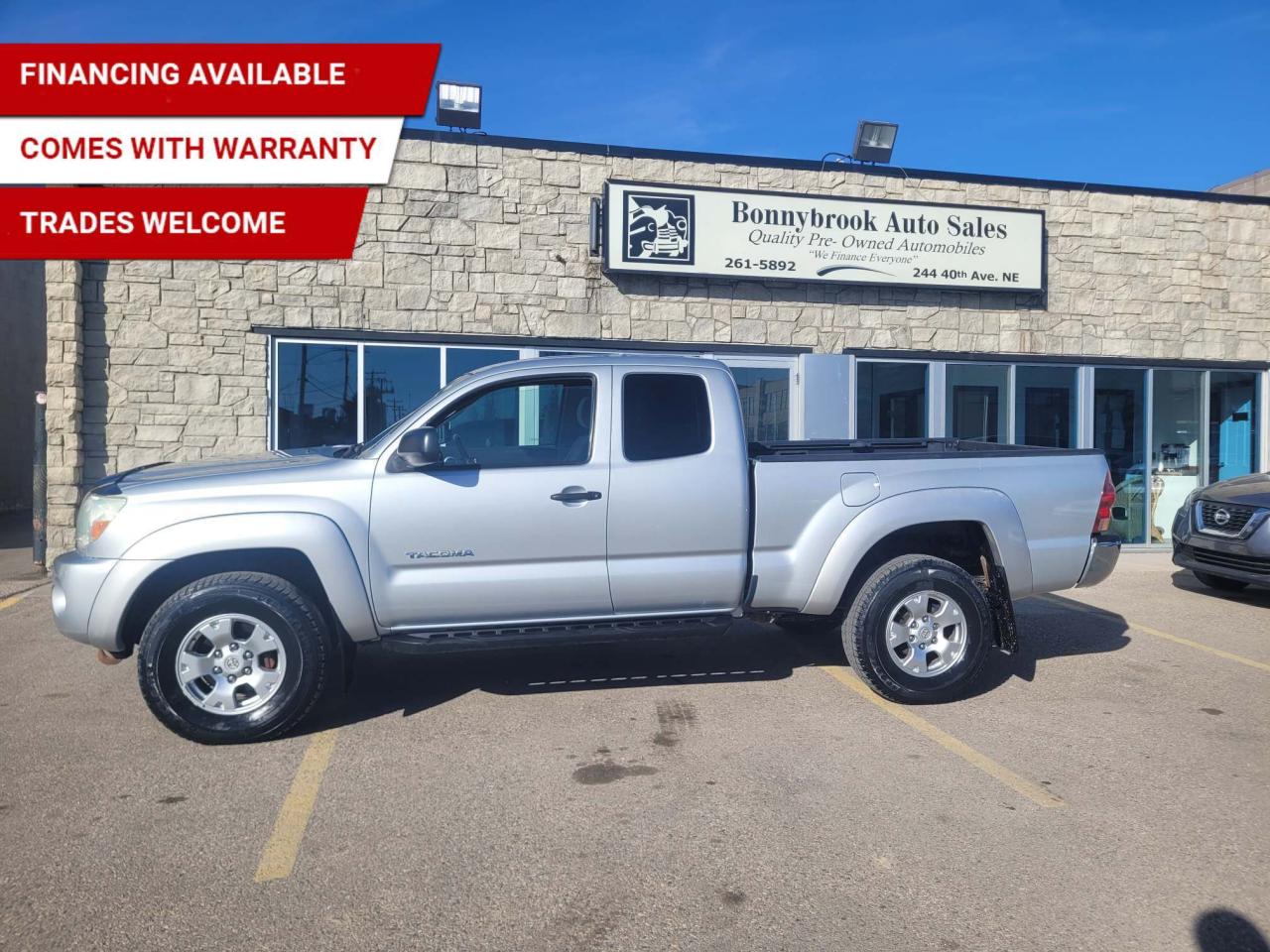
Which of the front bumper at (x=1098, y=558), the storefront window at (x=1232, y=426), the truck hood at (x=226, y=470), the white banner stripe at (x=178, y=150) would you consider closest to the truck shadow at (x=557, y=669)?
the truck hood at (x=226, y=470)

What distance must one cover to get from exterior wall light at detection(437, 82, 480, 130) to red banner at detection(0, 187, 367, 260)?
55.3 inches

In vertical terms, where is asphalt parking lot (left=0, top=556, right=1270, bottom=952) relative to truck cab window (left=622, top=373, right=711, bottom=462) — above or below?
below

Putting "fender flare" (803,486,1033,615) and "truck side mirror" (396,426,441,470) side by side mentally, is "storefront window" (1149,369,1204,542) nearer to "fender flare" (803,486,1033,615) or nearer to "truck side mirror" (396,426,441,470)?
"fender flare" (803,486,1033,615)

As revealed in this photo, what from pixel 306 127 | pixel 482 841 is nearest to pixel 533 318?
pixel 306 127

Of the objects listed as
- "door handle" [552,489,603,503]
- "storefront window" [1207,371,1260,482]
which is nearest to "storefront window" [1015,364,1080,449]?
"storefront window" [1207,371,1260,482]

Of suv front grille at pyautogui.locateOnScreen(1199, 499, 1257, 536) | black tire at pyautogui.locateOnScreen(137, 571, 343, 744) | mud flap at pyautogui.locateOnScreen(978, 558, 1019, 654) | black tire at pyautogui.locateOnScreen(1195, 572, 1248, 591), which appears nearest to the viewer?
black tire at pyautogui.locateOnScreen(137, 571, 343, 744)

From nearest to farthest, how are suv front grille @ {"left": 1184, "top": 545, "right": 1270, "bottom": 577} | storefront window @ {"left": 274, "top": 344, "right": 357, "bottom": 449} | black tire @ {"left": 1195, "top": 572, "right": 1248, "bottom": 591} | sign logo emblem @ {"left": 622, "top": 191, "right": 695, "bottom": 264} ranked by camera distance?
suv front grille @ {"left": 1184, "top": 545, "right": 1270, "bottom": 577} < black tire @ {"left": 1195, "top": 572, "right": 1248, "bottom": 591} < storefront window @ {"left": 274, "top": 344, "right": 357, "bottom": 449} < sign logo emblem @ {"left": 622, "top": 191, "right": 695, "bottom": 264}

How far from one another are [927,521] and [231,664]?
380 cm

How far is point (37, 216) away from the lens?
10.4 meters

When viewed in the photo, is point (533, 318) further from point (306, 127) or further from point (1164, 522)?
point (1164, 522)

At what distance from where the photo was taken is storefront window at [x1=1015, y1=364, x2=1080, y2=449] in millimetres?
12484

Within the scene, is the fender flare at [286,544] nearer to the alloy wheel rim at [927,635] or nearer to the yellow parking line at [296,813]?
the yellow parking line at [296,813]

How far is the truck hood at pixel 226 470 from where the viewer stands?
4859 millimetres

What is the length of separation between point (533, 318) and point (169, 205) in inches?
160
